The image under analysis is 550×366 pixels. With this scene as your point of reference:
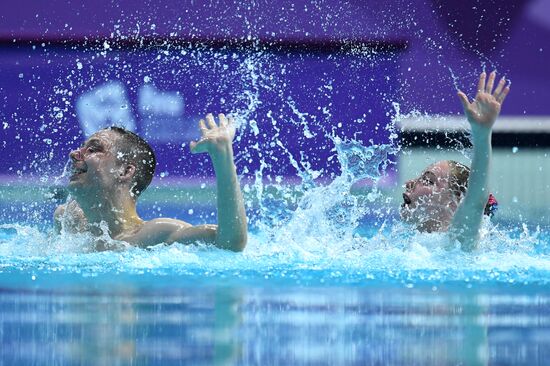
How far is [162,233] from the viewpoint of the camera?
12.2 ft

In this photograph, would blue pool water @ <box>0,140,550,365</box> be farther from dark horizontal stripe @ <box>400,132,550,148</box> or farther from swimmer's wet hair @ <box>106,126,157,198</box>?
dark horizontal stripe @ <box>400,132,550,148</box>

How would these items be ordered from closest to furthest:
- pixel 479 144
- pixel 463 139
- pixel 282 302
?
pixel 282 302 < pixel 479 144 < pixel 463 139

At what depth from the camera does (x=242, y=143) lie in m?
7.54

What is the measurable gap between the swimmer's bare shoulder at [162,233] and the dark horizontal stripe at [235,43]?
165 inches

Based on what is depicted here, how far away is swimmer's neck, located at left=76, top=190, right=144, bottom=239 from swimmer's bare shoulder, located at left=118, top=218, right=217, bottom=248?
1.2 inches

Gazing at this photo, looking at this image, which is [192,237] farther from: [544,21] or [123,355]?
[544,21]

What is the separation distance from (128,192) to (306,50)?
424 cm

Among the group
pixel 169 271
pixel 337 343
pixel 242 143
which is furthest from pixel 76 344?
pixel 242 143

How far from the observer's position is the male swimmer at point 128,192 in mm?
3463

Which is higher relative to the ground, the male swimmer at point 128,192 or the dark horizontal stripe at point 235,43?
the dark horizontal stripe at point 235,43

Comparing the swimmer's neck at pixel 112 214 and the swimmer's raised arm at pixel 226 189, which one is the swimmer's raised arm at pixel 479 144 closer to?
the swimmer's raised arm at pixel 226 189

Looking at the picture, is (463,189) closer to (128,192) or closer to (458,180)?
(458,180)

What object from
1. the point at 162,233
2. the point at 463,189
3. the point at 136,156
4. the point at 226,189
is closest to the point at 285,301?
the point at 226,189

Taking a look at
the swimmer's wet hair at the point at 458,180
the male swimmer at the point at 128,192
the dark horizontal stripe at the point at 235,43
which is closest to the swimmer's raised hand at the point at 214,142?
the male swimmer at the point at 128,192
